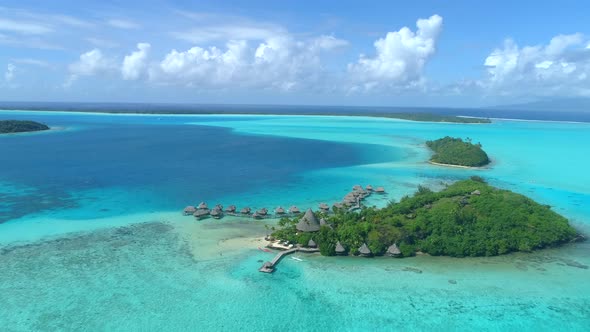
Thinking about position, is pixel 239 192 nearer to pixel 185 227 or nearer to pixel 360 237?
pixel 185 227

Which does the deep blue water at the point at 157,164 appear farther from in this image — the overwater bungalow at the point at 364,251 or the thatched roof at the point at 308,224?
the overwater bungalow at the point at 364,251

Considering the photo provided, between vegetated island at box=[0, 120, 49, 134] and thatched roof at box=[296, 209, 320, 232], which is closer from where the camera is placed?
thatched roof at box=[296, 209, 320, 232]

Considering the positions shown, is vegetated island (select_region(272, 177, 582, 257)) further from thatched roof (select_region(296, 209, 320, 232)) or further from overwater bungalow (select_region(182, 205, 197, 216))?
overwater bungalow (select_region(182, 205, 197, 216))

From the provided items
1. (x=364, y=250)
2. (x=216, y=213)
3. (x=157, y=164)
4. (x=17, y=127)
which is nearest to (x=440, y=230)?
(x=364, y=250)

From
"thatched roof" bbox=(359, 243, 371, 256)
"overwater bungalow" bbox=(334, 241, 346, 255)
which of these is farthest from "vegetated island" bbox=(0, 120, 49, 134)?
"thatched roof" bbox=(359, 243, 371, 256)

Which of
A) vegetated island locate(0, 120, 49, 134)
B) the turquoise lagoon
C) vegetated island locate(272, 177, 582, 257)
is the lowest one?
the turquoise lagoon

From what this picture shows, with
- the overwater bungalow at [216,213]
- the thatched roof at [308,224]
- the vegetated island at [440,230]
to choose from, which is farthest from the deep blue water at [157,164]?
the vegetated island at [440,230]

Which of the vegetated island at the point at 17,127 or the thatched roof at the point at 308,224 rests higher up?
the vegetated island at the point at 17,127

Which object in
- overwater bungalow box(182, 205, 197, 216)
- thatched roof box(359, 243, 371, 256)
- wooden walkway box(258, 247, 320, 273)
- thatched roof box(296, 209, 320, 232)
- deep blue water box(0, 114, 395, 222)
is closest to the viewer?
wooden walkway box(258, 247, 320, 273)
